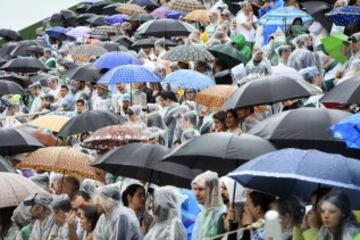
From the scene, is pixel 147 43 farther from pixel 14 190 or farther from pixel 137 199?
pixel 137 199

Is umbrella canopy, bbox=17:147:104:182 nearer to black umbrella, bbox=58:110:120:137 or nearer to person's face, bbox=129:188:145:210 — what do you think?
person's face, bbox=129:188:145:210

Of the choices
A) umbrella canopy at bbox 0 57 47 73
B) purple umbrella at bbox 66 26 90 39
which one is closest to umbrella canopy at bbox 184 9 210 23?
umbrella canopy at bbox 0 57 47 73

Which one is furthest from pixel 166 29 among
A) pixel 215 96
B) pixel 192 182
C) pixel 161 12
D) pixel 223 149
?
pixel 192 182

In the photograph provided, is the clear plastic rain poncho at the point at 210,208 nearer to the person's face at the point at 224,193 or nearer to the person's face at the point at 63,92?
the person's face at the point at 224,193

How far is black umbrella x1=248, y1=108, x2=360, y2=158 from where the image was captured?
408 inches

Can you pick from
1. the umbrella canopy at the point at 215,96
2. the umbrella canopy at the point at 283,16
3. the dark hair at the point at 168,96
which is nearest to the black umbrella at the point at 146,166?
the umbrella canopy at the point at 215,96

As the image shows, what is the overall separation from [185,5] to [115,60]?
7.24 m

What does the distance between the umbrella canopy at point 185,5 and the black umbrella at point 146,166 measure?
16168 mm

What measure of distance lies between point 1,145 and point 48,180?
5.42 ft

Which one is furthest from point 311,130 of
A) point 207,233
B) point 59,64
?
point 59,64

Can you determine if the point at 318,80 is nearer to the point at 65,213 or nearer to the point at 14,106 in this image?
the point at 65,213

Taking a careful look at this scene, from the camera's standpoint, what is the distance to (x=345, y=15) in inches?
711

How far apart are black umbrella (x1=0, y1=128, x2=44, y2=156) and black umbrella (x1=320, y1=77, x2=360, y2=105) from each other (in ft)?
14.7

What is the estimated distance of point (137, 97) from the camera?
59.5 feet
